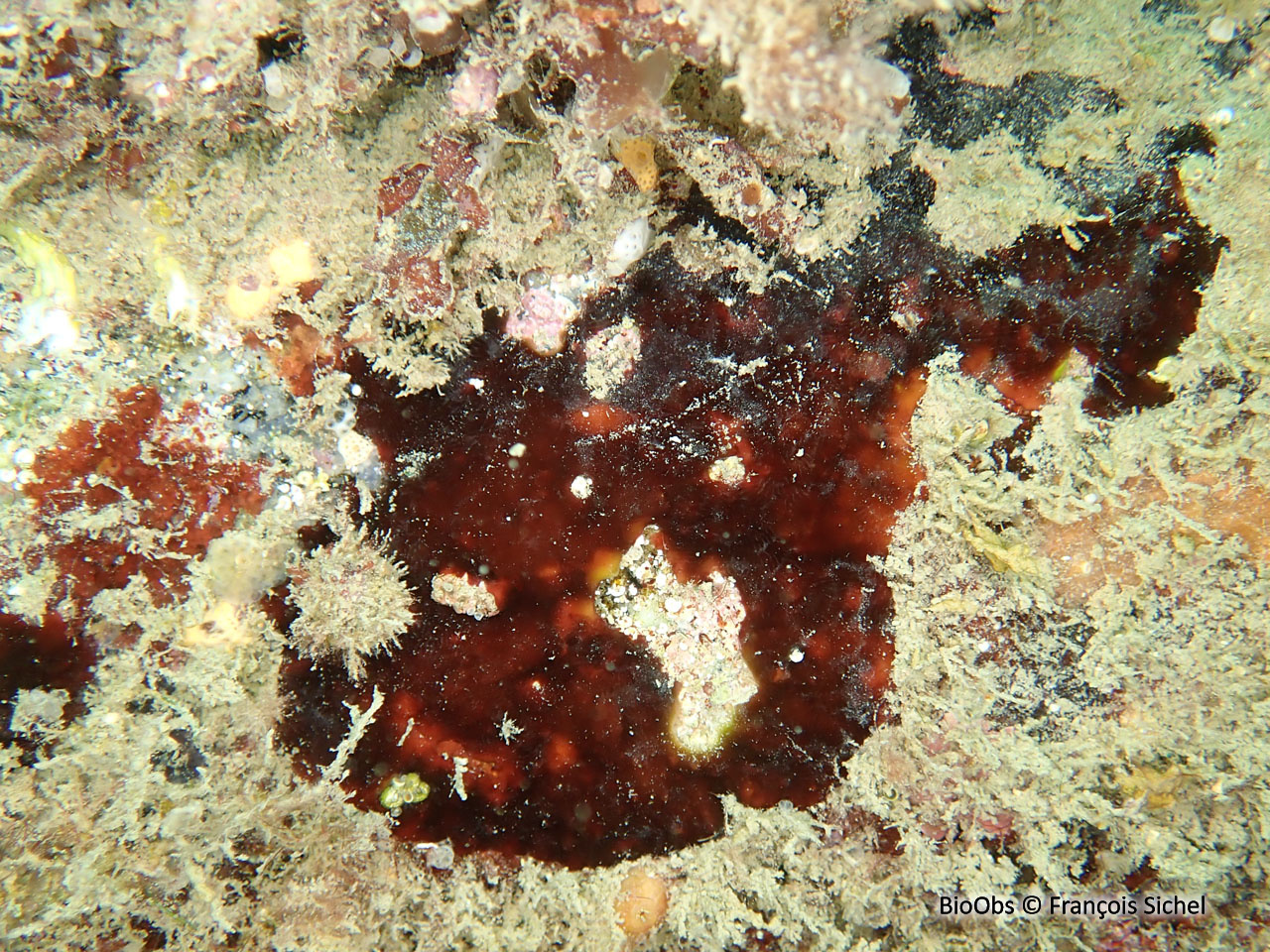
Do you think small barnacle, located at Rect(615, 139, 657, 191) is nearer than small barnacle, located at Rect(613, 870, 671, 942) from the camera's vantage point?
Yes

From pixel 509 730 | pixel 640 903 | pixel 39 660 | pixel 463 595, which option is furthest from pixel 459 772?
pixel 39 660

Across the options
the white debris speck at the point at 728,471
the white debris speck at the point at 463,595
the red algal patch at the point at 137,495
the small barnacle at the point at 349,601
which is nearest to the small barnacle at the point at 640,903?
the white debris speck at the point at 463,595

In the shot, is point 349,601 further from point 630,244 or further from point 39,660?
point 630,244

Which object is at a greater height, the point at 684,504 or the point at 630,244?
the point at 630,244

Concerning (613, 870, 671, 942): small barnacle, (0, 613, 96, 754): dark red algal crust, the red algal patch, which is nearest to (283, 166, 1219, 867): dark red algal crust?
(613, 870, 671, 942): small barnacle

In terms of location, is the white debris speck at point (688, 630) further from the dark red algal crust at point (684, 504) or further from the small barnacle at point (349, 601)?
the small barnacle at point (349, 601)

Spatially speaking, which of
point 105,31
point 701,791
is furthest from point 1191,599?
point 105,31

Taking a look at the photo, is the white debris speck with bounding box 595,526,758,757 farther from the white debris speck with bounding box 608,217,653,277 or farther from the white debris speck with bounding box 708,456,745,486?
the white debris speck with bounding box 608,217,653,277

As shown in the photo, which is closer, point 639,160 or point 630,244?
point 639,160
